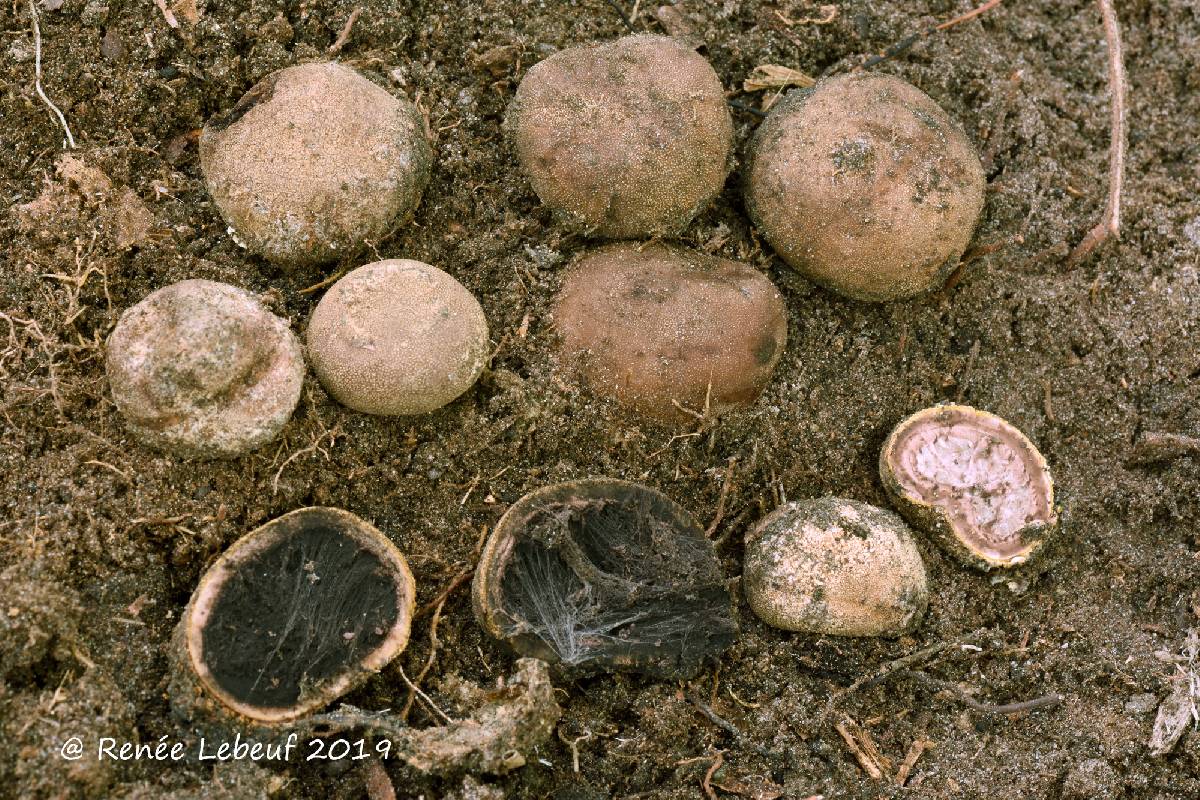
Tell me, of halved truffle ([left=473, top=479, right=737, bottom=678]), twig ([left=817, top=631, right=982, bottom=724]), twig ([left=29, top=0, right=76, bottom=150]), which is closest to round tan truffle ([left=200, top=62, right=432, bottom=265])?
twig ([left=29, top=0, right=76, bottom=150])

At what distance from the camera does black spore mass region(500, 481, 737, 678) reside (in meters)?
2.57

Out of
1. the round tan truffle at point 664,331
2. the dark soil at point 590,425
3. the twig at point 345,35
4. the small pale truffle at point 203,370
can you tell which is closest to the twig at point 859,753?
the dark soil at point 590,425

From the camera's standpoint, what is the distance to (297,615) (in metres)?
2.43

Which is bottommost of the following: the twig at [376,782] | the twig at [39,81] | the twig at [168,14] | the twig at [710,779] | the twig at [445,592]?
the twig at [376,782]

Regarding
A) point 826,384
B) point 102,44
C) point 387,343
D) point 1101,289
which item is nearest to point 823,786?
point 826,384

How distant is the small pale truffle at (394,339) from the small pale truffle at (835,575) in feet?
3.13

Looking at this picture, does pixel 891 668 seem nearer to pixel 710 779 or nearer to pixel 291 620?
pixel 710 779

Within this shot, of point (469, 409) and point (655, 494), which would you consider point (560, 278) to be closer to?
point (469, 409)

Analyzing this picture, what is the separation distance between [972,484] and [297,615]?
1903 mm

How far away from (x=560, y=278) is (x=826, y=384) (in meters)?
0.88

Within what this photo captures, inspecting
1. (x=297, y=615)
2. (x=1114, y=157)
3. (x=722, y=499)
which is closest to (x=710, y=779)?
(x=722, y=499)

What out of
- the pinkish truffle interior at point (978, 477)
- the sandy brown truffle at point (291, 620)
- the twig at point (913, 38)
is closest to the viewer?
the sandy brown truffle at point (291, 620)

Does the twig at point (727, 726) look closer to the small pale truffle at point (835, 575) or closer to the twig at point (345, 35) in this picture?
the small pale truffle at point (835, 575)

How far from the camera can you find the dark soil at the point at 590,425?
100 inches
